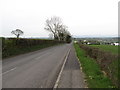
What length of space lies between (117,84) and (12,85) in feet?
15.1

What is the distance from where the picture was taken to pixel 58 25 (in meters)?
94.3

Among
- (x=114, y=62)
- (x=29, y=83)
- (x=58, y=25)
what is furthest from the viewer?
(x=58, y=25)

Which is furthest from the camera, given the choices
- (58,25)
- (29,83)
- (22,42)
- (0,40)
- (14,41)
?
(58,25)

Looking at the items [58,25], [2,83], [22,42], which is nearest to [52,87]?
[2,83]

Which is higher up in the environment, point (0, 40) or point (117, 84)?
point (0, 40)

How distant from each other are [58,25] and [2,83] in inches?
3414

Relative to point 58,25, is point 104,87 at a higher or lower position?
lower

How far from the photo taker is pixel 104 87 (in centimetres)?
730

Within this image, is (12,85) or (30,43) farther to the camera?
(30,43)

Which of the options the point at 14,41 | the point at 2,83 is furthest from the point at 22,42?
the point at 2,83

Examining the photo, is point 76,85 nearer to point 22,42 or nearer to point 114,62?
point 114,62

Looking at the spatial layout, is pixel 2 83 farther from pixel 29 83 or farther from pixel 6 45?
pixel 6 45

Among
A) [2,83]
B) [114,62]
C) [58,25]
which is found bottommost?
[2,83]

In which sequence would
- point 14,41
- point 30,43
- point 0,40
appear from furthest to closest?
point 30,43 → point 14,41 → point 0,40
